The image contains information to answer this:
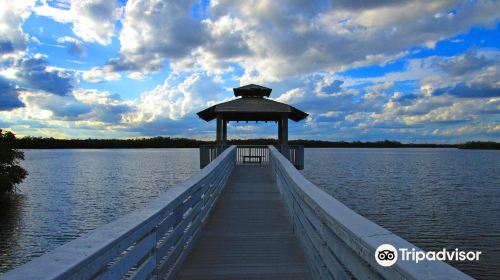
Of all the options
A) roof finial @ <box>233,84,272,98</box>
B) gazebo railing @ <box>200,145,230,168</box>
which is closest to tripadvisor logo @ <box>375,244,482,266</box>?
gazebo railing @ <box>200,145,230,168</box>

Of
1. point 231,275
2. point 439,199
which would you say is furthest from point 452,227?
point 231,275

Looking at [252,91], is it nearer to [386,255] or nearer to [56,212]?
[56,212]

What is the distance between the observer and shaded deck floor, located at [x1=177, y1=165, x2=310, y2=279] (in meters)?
4.66

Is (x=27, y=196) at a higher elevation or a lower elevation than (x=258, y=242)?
lower

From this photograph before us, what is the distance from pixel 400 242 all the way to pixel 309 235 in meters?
2.47

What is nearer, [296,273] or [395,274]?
[395,274]

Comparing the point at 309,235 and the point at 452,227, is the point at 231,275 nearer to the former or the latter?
Result: the point at 309,235

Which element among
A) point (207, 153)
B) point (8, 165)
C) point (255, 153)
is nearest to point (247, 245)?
point (207, 153)

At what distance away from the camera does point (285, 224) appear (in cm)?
719

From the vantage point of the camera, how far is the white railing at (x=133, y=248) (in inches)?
79.0

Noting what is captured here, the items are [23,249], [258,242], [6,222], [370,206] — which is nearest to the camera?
[258,242]

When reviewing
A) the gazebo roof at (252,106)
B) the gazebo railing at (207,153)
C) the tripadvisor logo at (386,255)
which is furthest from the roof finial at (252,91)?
the tripadvisor logo at (386,255)

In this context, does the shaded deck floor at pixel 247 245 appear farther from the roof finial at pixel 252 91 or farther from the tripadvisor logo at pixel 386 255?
the roof finial at pixel 252 91

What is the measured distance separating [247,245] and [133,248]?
9.65 feet
